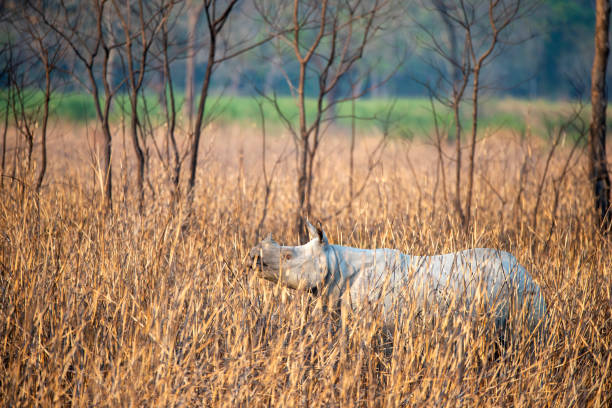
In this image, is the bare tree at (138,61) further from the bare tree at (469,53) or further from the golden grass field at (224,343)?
the bare tree at (469,53)

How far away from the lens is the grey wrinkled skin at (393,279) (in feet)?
9.65

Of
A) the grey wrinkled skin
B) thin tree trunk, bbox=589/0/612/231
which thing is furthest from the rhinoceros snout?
thin tree trunk, bbox=589/0/612/231

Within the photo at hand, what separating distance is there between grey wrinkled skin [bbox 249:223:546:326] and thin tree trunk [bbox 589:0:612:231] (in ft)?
8.95

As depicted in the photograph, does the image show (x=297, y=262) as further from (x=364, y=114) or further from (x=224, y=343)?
(x=364, y=114)

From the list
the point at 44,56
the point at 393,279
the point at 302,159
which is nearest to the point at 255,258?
the point at 393,279

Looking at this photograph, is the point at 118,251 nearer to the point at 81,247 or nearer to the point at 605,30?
the point at 81,247

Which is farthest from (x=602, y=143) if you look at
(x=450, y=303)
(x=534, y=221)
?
(x=450, y=303)

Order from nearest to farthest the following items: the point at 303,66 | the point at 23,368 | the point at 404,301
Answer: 1. the point at 23,368
2. the point at 404,301
3. the point at 303,66

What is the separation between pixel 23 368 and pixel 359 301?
165 cm

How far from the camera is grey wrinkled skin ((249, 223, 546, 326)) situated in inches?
116

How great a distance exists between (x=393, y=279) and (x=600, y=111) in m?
3.59

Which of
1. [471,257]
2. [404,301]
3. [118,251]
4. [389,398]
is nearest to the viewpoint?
[389,398]

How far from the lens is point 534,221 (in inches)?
229

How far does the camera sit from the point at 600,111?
5.38m
